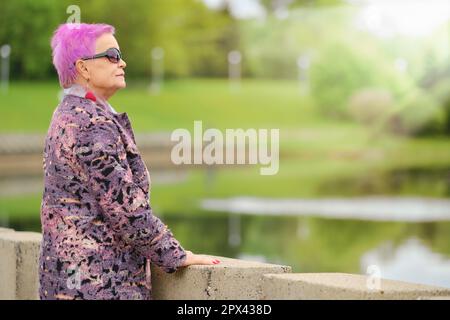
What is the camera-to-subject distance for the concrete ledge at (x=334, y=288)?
8.55 ft

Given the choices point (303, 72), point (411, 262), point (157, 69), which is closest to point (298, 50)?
point (303, 72)

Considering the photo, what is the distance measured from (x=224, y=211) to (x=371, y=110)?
4951 mm

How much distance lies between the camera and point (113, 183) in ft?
9.12

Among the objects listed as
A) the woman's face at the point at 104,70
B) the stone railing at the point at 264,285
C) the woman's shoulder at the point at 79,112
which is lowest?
the stone railing at the point at 264,285

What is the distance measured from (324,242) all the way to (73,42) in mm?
23941

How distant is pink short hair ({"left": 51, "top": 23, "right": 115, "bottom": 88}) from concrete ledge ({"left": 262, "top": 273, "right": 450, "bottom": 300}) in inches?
27.7

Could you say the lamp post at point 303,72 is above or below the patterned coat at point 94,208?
above

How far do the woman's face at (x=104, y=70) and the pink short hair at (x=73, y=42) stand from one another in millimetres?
17

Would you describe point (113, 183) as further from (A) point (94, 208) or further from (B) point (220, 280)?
(B) point (220, 280)

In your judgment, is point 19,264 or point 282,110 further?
point 282,110

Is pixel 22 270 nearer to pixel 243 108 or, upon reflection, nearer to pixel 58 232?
pixel 58 232

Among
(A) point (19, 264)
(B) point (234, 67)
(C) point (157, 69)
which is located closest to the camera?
(A) point (19, 264)

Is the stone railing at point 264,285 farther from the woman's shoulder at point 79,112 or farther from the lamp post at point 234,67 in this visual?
the lamp post at point 234,67

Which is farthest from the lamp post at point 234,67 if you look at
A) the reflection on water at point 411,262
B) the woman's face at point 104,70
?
the woman's face at point 104,70
